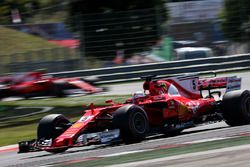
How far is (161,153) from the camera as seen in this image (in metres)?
7.70

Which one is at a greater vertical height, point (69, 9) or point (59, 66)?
point (69, 9)

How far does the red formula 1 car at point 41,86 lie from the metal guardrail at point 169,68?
3177mm

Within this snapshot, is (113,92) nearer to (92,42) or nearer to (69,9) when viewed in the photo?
(92,42)

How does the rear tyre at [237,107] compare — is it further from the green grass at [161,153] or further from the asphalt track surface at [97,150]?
the green grass at [161,153]

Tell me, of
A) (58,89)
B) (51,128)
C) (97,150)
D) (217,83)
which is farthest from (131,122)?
(58,89)

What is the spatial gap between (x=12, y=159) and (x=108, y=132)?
148cm

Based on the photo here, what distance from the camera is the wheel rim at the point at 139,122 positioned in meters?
9.57

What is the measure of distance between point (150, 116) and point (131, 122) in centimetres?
88

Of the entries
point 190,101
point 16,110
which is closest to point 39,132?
point 190,101

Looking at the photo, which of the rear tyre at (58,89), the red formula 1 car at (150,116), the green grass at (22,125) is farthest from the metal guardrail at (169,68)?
the red formula 1 car at (150,116)

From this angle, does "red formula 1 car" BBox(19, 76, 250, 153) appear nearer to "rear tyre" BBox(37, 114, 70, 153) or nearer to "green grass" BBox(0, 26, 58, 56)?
"rear tyre" BBox(37, 114, 70, 153)

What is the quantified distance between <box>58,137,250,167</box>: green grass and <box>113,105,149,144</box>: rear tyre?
4.54 feet

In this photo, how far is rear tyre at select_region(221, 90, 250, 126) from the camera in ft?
34.0

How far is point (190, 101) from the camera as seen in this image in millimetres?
10703
